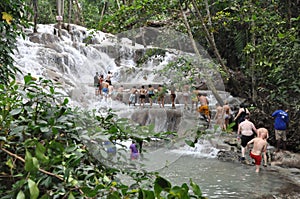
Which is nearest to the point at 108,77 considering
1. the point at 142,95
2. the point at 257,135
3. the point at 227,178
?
the point at 142,95

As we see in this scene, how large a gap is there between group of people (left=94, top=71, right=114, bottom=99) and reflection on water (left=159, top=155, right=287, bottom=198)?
3364 mm

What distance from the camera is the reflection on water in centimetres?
589

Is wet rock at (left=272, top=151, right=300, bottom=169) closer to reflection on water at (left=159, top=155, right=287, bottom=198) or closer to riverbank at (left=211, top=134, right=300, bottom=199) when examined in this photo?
riverbank at (left=211, top=134, right=300, bottom=199)

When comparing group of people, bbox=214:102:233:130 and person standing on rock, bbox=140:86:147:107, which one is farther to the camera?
group of people, bbox=214:102:233:130

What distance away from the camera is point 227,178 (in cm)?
687

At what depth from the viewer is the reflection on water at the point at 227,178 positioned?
589 cm

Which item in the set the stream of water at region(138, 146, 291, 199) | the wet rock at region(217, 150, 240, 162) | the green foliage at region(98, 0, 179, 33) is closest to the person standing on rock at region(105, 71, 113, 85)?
the stream of water at region(138, 146, 291, 199)

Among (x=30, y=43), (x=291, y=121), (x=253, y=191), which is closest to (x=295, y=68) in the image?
(x=291, y=121)

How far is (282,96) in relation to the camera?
9.55 m

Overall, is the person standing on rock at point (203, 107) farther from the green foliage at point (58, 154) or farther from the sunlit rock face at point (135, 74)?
the green foliage at point (58, 154)

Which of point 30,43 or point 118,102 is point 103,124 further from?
point 30,43

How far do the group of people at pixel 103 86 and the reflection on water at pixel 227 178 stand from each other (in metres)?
3.36

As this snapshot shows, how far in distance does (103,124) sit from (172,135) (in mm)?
352

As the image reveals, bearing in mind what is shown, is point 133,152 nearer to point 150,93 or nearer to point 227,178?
point 150,93
